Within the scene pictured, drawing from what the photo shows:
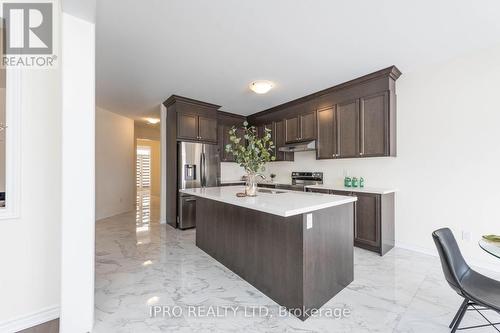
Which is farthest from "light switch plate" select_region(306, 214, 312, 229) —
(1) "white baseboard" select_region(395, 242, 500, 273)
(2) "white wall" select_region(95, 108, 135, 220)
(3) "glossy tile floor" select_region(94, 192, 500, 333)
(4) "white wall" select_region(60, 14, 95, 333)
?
(2) "white wall" select_region(95, 108, 135, 220)

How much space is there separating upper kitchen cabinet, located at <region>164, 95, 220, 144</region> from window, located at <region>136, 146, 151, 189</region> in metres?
6.51

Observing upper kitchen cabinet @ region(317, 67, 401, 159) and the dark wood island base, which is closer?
the dark wood island base

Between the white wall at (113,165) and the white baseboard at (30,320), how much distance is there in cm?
395

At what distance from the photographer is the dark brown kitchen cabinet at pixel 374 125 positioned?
326 centimetres

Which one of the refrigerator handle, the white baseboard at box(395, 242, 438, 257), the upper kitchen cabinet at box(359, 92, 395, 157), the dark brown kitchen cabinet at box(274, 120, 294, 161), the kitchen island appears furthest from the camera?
the dark brown kitchen cabinet at box(274, 120, 294, 161)

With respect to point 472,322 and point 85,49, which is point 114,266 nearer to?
point 85,49

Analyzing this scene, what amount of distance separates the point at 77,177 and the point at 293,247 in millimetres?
1741

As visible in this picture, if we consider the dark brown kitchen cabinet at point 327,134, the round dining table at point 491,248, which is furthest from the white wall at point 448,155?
the round dining table at point 491,248

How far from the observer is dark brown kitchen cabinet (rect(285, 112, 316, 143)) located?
4.30m

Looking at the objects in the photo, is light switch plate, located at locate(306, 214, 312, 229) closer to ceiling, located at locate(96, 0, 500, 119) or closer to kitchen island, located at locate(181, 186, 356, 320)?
kitchen island, located at locate(181, 186, 356, 320)

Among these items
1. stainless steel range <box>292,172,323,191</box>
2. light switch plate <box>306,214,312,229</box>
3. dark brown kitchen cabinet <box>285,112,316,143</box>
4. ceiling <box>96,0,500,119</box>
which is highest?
ceiling <box>96,0,500,119</box>

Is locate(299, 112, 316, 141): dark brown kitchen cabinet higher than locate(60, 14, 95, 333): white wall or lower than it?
higher

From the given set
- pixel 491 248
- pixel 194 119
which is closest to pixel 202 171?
pixel 194 119

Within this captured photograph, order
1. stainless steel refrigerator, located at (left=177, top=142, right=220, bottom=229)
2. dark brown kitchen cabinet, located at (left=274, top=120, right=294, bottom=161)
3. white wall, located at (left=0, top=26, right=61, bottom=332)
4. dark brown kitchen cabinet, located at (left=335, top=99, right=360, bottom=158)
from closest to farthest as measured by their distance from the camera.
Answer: white wall, located at (left=0, top=26, right=61, bottom=332) < dark brown kitchen cabinet, located at (left=335, top=99, right=360, bottom=158) < stainless steel refrigerator, located at (left=177, top=142, right=220, bottom=229) < dark brown kitchen cabinet, located at (left=274, top=120, right=294, bottom=161)
